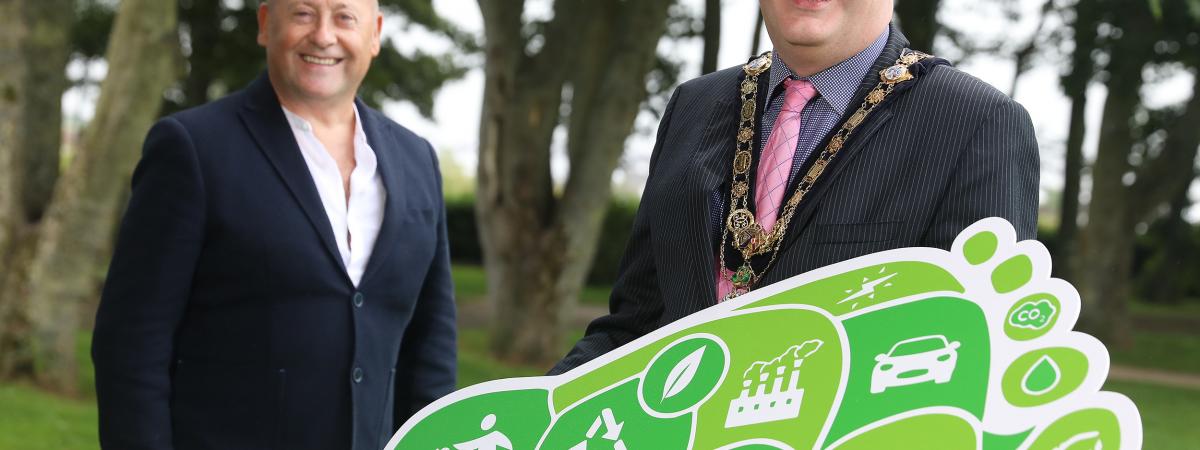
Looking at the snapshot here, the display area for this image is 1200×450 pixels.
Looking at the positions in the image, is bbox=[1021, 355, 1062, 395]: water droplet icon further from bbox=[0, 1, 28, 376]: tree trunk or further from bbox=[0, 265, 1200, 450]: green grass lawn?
bbox=[0, 1, 28, 376]: tree trunk

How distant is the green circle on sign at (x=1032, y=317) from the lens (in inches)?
72.7

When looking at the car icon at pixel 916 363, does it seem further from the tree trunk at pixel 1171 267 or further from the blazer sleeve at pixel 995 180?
the tree trunk at pixel 1171 267

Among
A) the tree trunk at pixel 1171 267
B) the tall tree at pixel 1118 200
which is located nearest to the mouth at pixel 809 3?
the tall tree at pixel 1118 200

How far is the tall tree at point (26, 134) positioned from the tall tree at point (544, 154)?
13.5 feet

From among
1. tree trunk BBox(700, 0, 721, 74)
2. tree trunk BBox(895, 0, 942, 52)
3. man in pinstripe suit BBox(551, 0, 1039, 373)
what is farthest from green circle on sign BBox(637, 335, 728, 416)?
tree trunk BBox(895, 0, 942, 52)

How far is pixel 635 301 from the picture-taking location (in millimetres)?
2520

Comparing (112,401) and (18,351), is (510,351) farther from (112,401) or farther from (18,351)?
(112,401)

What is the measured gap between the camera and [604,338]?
8.18 feet

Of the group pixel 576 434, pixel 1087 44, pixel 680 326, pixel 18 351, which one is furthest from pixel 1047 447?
pixel 1087 44

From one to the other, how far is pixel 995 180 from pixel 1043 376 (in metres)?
0.32

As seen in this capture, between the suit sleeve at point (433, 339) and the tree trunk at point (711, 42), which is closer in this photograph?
the suit sleeve at point (433, 339)

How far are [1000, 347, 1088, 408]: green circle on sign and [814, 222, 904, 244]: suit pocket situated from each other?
0.96ft

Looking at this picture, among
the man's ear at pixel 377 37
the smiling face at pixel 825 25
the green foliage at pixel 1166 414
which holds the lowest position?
the green foliage at pixel 1166 414

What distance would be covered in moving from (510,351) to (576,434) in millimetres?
11167
